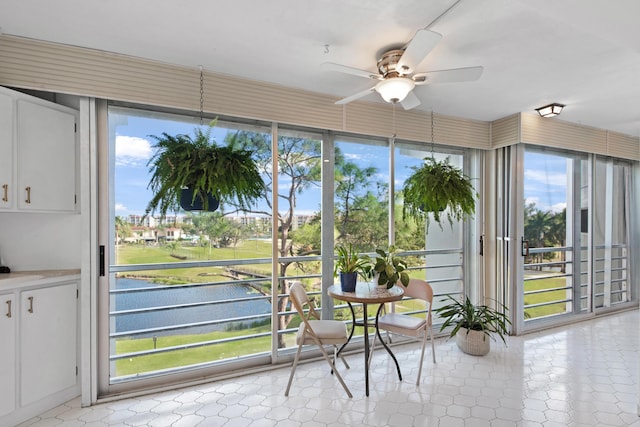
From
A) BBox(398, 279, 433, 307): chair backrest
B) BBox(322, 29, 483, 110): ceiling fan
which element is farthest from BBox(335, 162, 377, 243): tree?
BBox(322, 29, 483, 110): ceiling fan

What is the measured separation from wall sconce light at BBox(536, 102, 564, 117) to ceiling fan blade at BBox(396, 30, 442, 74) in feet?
7.24

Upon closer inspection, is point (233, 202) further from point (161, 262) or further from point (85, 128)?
point (85, 128)

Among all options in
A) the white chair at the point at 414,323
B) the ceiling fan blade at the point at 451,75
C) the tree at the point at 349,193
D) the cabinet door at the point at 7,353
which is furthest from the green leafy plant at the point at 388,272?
the cabinet door at the point at 7,353

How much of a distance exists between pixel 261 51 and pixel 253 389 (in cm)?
253

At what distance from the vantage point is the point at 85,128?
7.81 feet

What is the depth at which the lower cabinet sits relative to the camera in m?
2.08

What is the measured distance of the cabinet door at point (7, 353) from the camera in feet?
6.72

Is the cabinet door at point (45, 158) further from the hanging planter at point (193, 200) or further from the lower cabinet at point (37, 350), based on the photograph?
the hanging planter at point (193, 200)

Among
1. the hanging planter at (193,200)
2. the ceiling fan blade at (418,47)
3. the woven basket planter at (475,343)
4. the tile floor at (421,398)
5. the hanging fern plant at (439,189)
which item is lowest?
the tile floor at (421,398)

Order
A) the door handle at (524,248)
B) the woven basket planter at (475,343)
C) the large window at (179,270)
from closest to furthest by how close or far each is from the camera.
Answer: the large window at (179,270), the woven basket planter at (475,343), the door handle at (524,248)

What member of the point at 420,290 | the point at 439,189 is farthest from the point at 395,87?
the point at 420,290

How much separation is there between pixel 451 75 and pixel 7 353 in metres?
3.28

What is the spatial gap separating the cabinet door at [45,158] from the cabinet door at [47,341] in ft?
2.05

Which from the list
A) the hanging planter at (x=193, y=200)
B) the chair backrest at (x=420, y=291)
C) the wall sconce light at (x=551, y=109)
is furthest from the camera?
the wall sconce light at (x=551, y=109)
